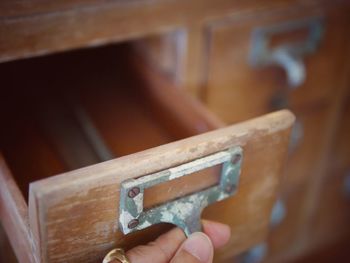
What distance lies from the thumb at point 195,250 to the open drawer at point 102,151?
0.03 metres

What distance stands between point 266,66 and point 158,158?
39cm

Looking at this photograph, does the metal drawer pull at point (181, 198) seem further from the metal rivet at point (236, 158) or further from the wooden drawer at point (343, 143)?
the wooden drawer at point (343, 143)

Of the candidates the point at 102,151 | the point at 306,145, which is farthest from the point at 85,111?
the point at 306,145

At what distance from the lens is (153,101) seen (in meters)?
0.66

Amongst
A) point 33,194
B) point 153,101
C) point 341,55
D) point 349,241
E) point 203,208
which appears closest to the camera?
point 33,194

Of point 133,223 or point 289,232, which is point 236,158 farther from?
point 289,232

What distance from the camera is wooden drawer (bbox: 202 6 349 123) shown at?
26.5 inches

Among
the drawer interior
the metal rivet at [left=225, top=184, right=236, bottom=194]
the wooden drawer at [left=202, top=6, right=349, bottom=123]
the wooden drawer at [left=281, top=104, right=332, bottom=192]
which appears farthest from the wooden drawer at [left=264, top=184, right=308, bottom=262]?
the metal rivet at [left=225, top=184, right=236, bottom=194]

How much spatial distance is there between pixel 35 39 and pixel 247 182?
26 centimetres

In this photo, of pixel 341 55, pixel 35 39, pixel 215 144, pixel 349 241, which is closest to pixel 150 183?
pixel 215 144

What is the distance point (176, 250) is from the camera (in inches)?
17.2

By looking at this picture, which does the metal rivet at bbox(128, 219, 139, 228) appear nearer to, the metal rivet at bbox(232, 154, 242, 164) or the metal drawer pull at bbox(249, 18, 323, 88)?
the metal rivet at bbox(232, 154, 242, 164)

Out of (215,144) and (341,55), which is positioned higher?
(215,144)

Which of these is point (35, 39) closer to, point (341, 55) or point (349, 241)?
point (341, 55)
